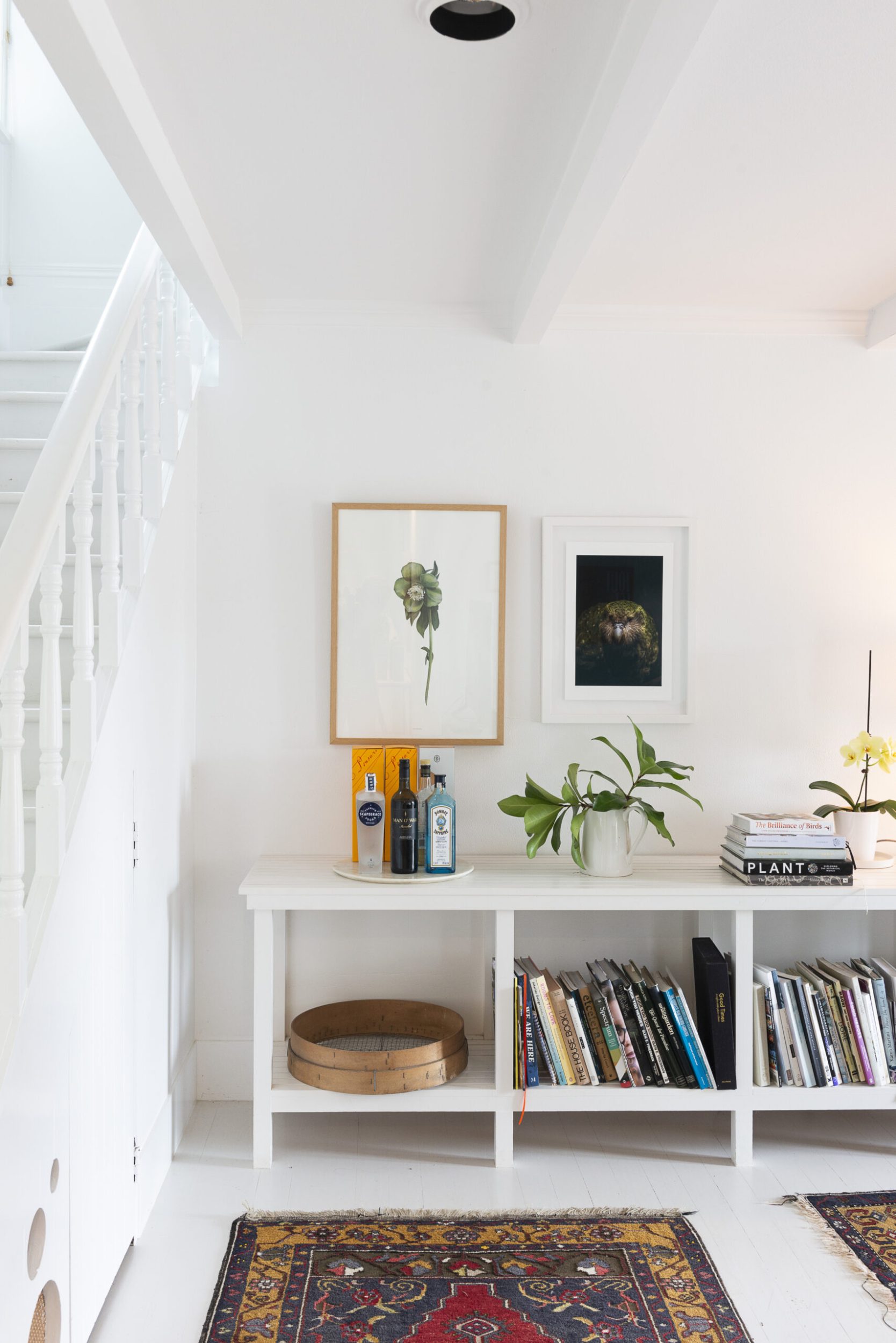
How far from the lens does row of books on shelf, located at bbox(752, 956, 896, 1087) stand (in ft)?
9.35

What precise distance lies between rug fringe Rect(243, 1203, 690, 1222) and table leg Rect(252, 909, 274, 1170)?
222 mm

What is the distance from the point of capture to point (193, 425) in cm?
321

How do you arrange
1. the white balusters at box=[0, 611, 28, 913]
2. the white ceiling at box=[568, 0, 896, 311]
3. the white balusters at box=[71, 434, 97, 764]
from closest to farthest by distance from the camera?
the white balusters at box=[0, 611, 28, 913], the white ceiling at box=[568, 0, 896, 311], the white balusters at box=[71, 434, 97, 764]

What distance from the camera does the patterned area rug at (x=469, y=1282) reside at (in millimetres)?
2068

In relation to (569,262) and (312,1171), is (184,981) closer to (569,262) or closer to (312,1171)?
(312,1171)

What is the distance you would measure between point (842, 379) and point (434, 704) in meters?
1.65

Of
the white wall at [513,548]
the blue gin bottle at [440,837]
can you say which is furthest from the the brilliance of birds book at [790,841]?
the blue gin bottle at [440,837]

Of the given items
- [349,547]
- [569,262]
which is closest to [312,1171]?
[349,547]

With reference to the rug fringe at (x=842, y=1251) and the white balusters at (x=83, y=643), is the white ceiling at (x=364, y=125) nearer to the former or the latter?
the white balusters at (x=83, y=643)

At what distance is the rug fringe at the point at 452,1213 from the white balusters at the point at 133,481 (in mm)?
1523

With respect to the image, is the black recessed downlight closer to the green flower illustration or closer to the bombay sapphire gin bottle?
the green flower illustration

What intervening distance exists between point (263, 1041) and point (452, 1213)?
64cm

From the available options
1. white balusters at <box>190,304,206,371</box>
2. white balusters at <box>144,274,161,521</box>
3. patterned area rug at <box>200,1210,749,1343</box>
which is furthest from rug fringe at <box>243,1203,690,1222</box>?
white balusters at <box>190,304,206,371</box>

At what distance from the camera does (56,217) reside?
3896mm
